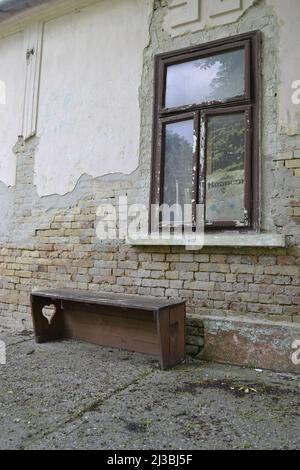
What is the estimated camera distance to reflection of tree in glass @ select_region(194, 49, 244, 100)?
3.57m

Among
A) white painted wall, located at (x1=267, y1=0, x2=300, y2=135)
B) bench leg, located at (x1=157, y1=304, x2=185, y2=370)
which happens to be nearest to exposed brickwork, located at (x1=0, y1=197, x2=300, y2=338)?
bench leg, located at (x1=157, y1=304, x2=185, y2=370)

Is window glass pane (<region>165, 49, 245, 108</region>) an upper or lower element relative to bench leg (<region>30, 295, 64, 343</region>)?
upper

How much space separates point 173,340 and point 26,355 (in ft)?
4.67

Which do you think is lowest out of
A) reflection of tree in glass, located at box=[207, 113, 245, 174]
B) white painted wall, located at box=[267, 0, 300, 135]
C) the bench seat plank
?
the bench seat plank

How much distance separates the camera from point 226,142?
357 cm

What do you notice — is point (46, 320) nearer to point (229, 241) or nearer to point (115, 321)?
point (115, 321)

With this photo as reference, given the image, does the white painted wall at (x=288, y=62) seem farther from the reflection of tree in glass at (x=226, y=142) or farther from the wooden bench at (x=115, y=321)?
the wooden bench at (x=115, y=321)

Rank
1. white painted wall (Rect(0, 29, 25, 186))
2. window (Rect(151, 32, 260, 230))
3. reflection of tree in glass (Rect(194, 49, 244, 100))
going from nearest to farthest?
window (Rect(151, 32, 260, 230)) < reflection of tree in glass (Rect(194, 49, 244, 100)) < white painted wall (Rect(0, 29, 25, 186))

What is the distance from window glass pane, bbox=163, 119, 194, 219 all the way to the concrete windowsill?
0.37m

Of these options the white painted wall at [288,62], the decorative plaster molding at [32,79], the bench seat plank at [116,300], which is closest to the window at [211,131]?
the white painted wall at [288,62]

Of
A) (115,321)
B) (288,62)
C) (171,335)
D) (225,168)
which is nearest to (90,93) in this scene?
(225,168)

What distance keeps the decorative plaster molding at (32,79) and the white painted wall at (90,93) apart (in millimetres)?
87

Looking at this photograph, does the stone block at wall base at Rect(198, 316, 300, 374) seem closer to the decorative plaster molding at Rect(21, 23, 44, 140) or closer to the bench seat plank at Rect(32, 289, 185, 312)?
the bench seat plank at Rect(32, 289, 185, 312)

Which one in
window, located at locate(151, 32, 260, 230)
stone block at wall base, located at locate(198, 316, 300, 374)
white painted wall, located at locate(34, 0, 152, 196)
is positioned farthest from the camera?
white painted wall, located at locate(34, 0, 152, 196)
